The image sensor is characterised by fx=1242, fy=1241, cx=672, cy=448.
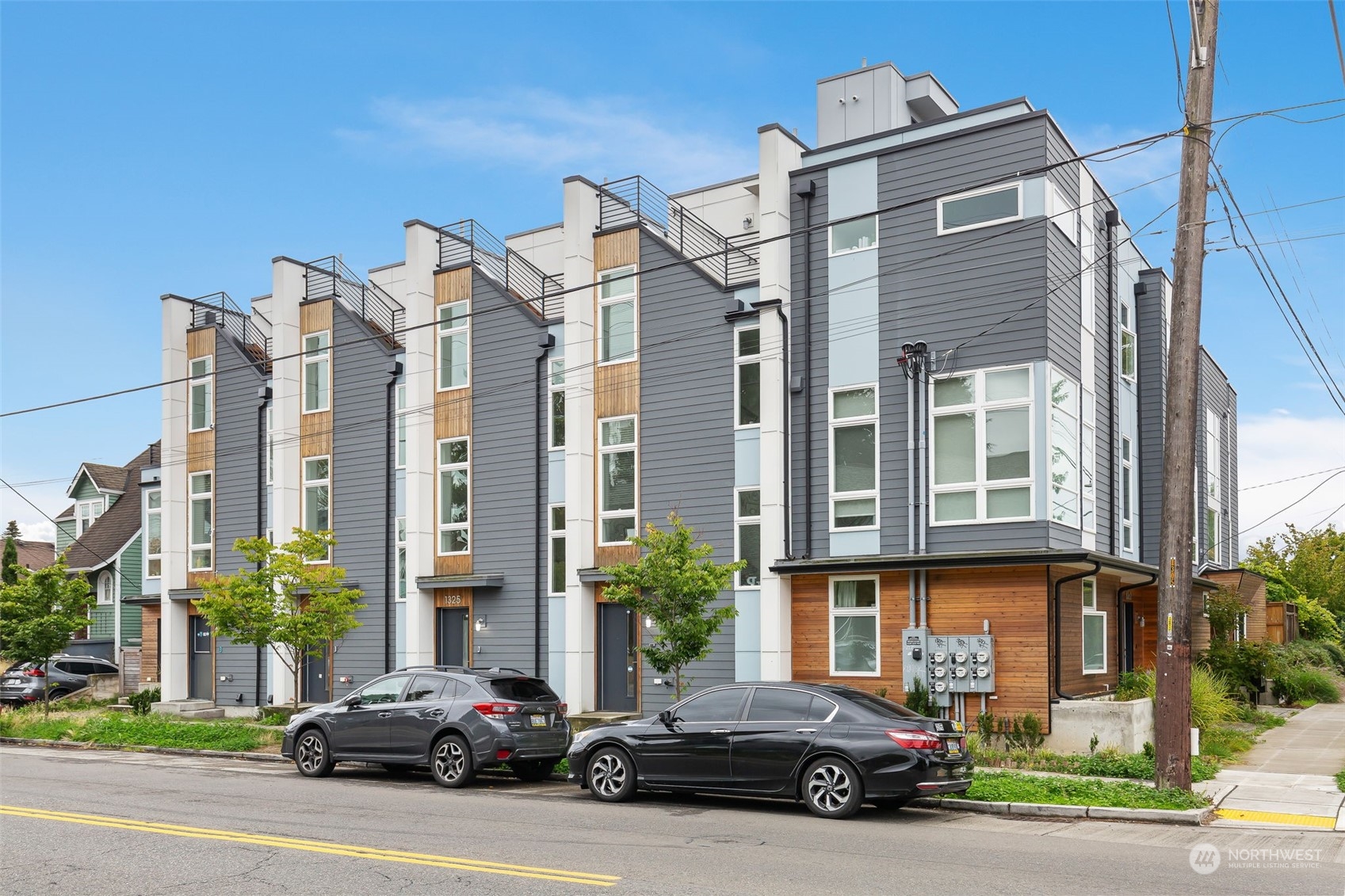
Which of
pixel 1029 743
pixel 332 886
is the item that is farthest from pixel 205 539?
pixel 332 886

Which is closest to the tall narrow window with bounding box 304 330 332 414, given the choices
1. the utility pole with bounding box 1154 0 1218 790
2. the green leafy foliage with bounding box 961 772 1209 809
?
the green leafy foliage with bounding box 961 772 1209 809

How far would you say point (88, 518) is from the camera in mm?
47000

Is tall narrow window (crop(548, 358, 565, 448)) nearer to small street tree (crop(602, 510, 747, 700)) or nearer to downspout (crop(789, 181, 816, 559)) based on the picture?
downspout (crop(789, 181, 816, 559))

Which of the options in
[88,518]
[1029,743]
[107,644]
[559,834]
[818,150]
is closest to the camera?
[559,834]

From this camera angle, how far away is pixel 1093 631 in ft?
70.9

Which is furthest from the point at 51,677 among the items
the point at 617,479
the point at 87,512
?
the point at 617,479

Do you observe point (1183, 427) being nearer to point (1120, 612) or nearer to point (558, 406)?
point (1120, 612)

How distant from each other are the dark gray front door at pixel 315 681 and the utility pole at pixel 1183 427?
20.0 meters

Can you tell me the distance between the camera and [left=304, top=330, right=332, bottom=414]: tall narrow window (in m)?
29.6

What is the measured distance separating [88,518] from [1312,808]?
44142 millimetres

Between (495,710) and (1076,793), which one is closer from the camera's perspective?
(1076,793)

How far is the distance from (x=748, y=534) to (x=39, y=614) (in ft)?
64.8

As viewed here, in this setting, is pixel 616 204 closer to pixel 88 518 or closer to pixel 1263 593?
pixel 1263 593

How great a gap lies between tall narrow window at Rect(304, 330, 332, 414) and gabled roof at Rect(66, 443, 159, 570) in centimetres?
1569
